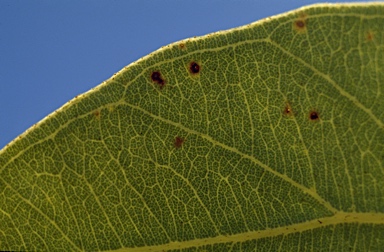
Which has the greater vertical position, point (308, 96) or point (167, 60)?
point (167, 60)

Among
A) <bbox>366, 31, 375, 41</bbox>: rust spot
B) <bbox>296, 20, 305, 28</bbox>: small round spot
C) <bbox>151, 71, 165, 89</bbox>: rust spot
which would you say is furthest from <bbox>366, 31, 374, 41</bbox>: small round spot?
<bbox>151, 71, 165, 89</bbox>: rust spot

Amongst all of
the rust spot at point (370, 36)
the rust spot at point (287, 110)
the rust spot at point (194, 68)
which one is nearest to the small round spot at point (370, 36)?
the rust spot at point (370, 36)

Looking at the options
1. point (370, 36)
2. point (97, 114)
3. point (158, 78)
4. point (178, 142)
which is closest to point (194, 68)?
point (158, 78)

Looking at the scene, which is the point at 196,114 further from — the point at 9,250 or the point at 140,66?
the point at 9,250

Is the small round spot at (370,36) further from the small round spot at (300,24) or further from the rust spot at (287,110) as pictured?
the rust spot at (287,110)

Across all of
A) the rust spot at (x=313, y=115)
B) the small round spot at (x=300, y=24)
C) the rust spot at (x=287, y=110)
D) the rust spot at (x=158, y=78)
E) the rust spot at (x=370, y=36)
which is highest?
the rust spot at (x=158, y=78)

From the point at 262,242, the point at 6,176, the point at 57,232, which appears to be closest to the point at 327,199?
the point at 262,242

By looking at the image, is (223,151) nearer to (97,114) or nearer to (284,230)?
(284,230)
